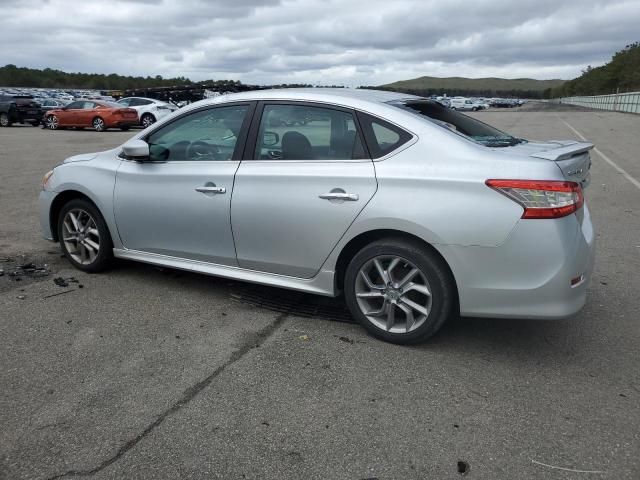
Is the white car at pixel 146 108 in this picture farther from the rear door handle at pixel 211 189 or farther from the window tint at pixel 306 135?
the window tint at pixel 306 135

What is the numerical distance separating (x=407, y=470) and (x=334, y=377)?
0.91 metres

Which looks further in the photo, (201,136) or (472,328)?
(201,136)

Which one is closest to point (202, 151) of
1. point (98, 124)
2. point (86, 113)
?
point (98, 124)

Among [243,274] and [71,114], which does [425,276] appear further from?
[71,114]

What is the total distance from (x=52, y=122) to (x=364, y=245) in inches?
1102

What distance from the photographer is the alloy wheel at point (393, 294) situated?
12.1 ft

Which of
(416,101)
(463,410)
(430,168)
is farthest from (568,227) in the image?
(416,101)

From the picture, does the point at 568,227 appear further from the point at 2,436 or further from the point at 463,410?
the point at 2,436

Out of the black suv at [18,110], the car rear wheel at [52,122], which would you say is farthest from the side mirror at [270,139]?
the black suv at [18,110]

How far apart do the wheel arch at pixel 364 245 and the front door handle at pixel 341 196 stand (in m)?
0.24

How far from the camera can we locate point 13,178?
11.3 meters

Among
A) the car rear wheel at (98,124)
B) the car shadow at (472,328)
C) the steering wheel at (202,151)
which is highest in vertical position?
the steering wheel at (202,151)

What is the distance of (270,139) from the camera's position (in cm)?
425

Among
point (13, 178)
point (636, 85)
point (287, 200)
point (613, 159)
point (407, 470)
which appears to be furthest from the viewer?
point (636, 85)
